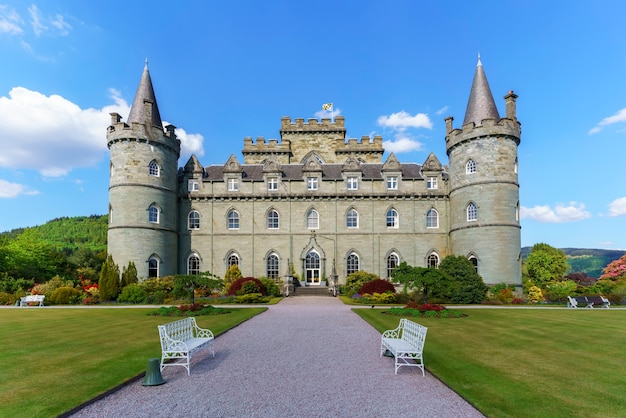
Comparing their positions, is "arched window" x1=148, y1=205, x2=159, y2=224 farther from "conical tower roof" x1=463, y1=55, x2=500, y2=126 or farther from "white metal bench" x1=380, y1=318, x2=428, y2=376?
"white metal bench" x1=380, y1=318, x2=428, y2=376

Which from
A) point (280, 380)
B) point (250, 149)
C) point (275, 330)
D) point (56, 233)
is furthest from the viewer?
point (56, 233)

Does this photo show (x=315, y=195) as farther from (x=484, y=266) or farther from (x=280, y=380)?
(x=280, y=380)

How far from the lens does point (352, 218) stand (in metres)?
37.7

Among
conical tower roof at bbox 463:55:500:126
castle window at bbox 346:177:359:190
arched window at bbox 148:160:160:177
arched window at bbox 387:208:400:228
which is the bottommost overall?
arched window at bbox 387:208:400:228

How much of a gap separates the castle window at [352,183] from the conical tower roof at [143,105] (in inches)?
710

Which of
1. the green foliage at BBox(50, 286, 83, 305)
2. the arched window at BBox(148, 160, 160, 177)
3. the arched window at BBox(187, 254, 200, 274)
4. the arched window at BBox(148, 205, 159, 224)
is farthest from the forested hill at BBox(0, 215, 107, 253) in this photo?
the green foliage at BBox(50, 286, 83, 305)

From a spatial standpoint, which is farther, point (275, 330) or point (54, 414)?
point (275, 330)

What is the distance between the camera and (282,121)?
1802 inches

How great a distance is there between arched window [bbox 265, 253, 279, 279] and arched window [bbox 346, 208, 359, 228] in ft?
25.0

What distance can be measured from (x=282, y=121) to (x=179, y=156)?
13139 millimetres

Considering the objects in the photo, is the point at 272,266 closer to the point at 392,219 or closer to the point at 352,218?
the point at 352,218

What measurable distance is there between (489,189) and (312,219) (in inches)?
619

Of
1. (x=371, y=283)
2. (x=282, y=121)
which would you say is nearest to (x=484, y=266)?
(x=371, y=283)

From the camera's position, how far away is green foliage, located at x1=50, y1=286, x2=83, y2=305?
27578mm
